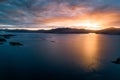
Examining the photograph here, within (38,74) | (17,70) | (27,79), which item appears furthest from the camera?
(17,70)

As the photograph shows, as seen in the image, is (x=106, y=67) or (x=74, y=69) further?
(x=106, y=67)

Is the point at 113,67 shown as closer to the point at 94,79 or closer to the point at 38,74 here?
the point at 94,79

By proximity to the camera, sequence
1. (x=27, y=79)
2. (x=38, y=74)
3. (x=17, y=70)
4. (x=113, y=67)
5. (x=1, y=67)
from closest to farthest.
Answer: (x=27, y=79) → (x=38, y=74) → (x=17, y=70) → (x=1, y=67) → (x=113, y=67)

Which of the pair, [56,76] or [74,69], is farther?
[74,69]

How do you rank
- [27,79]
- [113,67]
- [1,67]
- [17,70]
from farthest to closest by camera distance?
1. [113,67]
2. [1,67]
3. [17,70]
4. [27,79]

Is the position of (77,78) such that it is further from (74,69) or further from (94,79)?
Result: (74,69)

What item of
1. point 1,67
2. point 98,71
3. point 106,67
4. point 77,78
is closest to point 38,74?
point 77,78

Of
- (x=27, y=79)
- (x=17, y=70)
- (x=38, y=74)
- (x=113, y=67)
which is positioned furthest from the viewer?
(x=113, y=67)

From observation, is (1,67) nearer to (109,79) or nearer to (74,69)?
(74,69)

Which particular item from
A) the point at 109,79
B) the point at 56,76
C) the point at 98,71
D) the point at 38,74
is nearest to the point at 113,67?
the point at 98,71
